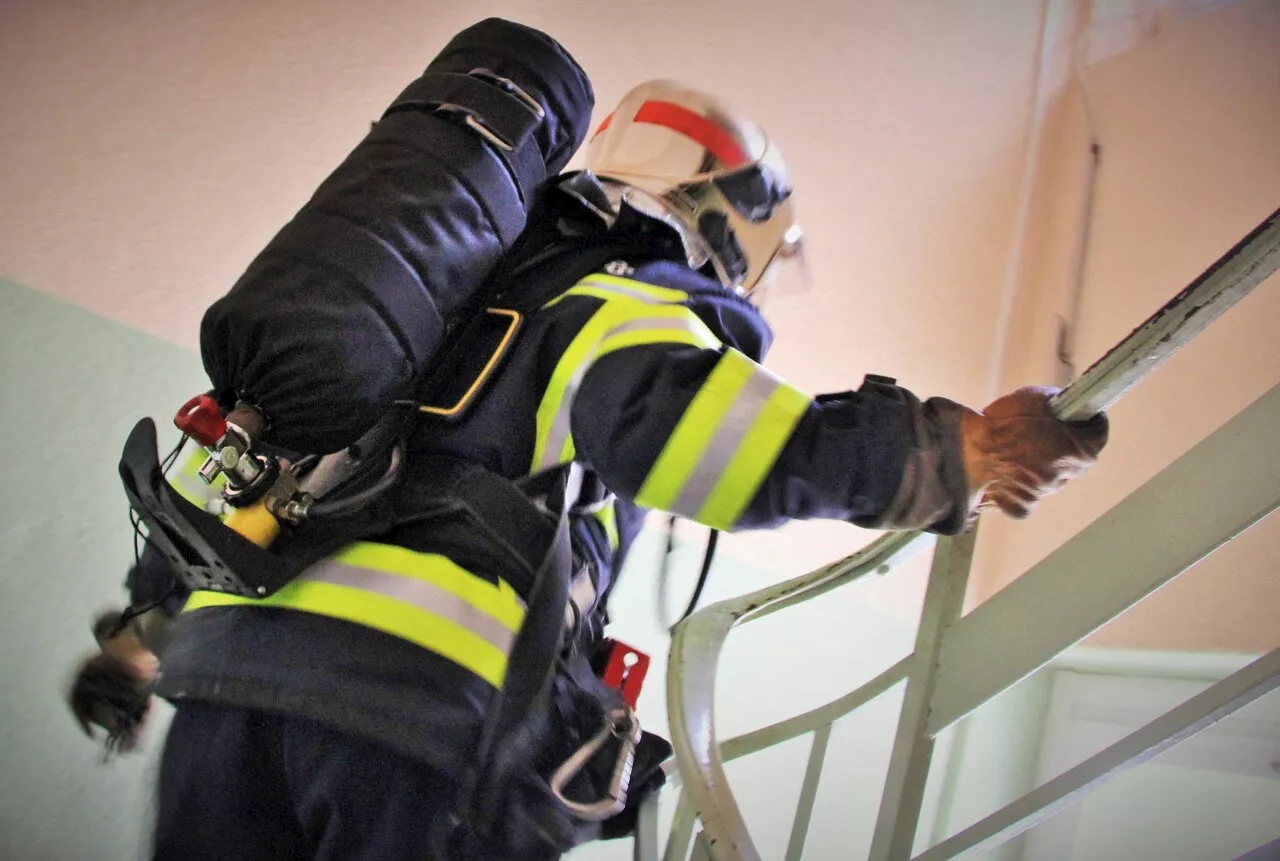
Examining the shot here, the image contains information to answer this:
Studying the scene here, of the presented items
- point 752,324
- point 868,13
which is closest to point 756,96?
point 868,13

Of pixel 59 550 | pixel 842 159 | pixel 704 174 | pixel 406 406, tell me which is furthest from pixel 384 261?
pixel 842 159

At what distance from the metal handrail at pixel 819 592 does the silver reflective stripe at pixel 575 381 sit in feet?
0.53

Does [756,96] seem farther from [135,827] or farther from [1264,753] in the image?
[135,827]

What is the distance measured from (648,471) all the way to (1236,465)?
0.33m

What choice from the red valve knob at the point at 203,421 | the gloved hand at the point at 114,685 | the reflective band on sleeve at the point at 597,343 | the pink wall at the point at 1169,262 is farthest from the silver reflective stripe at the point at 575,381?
the pink wall at the point at 1169,262

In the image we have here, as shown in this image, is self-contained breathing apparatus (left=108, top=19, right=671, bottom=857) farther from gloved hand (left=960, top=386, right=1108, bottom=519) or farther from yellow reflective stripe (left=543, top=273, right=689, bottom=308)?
gloved hand (left=960, top=386, right=1108, bottom=519)

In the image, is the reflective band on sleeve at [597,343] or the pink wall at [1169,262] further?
the pink wall at [1169,262]

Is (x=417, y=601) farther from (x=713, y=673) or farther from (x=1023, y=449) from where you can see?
(x=1023, y=449)

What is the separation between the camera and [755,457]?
538mm

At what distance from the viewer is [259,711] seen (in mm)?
561

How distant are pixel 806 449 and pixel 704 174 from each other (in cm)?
35

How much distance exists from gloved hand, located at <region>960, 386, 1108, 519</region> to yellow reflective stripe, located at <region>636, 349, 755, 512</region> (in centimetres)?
15

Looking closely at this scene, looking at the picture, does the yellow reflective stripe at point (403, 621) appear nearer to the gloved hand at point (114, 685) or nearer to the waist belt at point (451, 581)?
the waist belt at point (451, 581)

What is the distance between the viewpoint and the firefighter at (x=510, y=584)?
1.74 ft
